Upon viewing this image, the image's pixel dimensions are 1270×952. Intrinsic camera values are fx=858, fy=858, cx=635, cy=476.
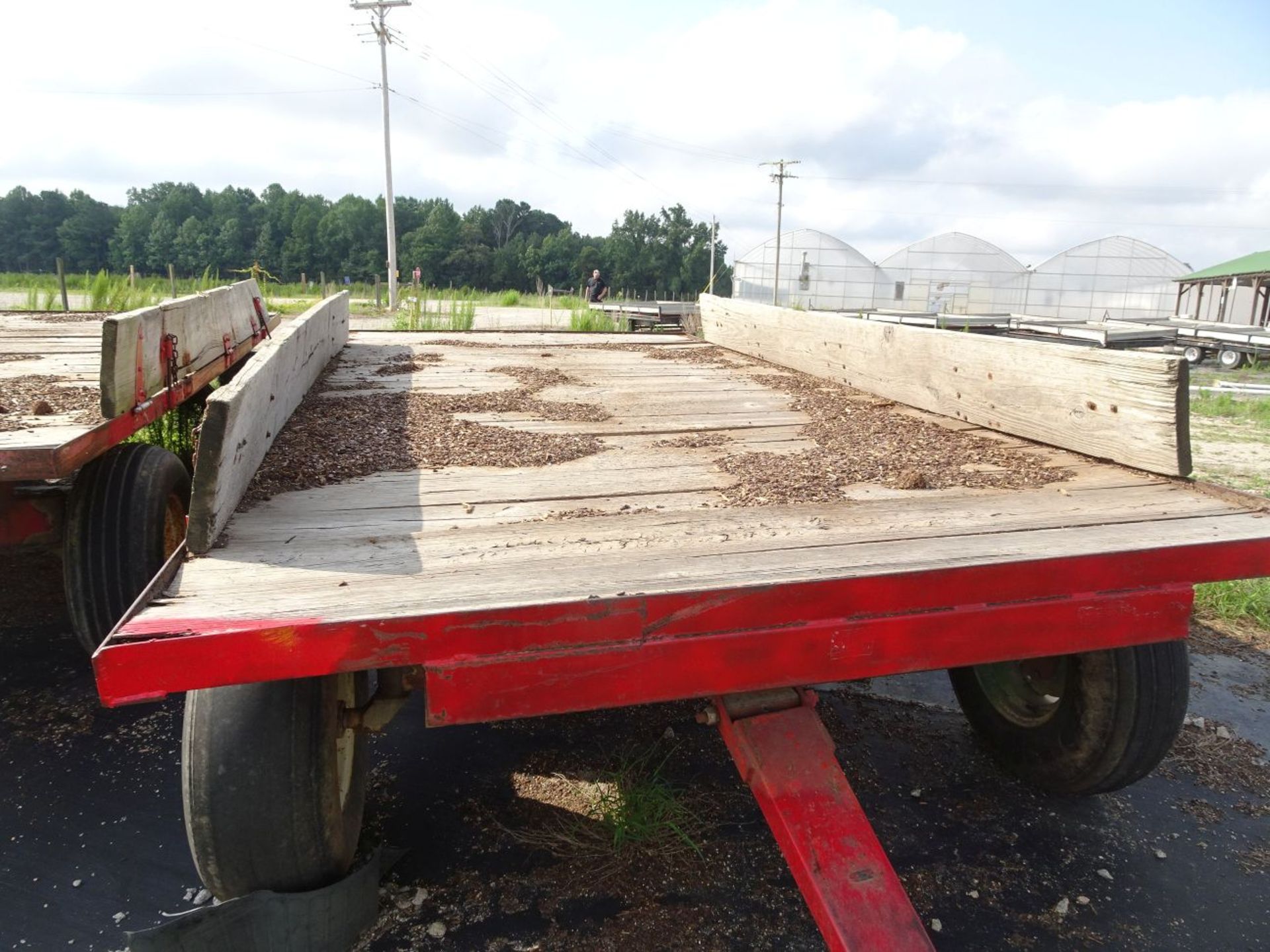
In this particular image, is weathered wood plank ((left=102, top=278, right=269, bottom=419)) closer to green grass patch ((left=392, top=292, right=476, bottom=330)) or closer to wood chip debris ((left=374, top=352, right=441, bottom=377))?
wood chip debris ((left=374, top=352, right=441, bottom=377))

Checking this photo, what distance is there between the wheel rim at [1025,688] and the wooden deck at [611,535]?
0.71 metres

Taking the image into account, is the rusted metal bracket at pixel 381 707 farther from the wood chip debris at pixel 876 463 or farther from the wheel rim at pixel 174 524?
the wheel rim at pixel 174 524

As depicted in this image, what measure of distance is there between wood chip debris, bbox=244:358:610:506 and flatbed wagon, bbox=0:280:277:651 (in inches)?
15.1

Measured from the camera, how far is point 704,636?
1480mm

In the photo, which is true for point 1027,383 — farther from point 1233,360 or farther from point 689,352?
point 1233,360

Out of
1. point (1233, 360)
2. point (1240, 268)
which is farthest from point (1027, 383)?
point (1240, 268)

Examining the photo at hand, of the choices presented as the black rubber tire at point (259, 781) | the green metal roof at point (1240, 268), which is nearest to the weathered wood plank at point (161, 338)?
the black rubber tire at point (259, 781)

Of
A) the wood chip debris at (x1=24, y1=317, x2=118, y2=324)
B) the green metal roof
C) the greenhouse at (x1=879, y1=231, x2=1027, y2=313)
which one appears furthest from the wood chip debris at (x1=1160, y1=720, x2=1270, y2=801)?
the greenhouse at (x1=879, y1=231, x2=1027, y2=313)

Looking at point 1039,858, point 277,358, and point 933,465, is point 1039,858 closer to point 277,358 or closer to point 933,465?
point 933,465

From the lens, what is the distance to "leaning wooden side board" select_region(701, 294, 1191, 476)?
7.16 feet

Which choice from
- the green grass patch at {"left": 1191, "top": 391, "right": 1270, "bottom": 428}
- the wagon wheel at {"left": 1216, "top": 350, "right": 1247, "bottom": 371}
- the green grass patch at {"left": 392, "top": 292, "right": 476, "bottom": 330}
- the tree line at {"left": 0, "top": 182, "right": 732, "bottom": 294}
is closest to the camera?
the green grass patch at {"left": 1191, "top": 391, "right": 1270, "bottom": 428}

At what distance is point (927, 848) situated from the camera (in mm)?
2486

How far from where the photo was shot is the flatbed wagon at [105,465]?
2.14 metres

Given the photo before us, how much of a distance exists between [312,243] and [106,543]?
93.2m
